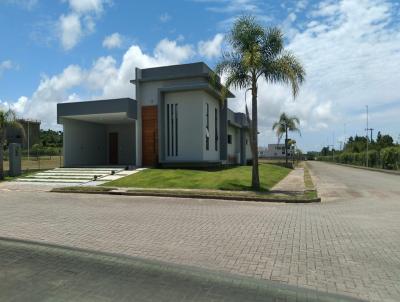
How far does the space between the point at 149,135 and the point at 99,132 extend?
22.8ft

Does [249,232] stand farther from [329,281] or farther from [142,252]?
[329,281]

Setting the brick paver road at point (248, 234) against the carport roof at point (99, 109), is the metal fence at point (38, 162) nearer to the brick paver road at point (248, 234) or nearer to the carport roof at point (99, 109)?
the carport roof at point (99, 109)

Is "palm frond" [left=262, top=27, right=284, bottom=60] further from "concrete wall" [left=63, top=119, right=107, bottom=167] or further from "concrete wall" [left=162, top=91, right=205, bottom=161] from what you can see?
"concrete wall" [left=63, top=119, right=107, bottom=167]

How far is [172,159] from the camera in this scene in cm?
2681

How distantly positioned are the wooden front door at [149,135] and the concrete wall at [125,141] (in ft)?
15.7

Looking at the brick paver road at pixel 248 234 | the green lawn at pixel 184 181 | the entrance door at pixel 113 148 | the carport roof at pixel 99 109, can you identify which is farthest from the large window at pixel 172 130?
the brick paver road at pixel 248 234

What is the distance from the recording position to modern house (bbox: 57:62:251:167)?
2630cm

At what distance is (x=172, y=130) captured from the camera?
88.3 feet

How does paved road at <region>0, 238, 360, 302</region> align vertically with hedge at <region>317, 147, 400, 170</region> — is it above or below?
below

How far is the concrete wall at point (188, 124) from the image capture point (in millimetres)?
26172

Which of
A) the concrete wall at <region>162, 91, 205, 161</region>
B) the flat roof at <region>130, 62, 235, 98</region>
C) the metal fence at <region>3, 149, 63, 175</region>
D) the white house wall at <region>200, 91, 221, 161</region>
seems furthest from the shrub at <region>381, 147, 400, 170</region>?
the metal fence at <region>3, 149, 63, 175</region>

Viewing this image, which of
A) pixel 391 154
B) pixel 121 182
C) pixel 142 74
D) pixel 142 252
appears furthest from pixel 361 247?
pixel 391 154

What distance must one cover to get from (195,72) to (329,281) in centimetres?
2221

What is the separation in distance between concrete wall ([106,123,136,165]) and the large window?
6.37m
